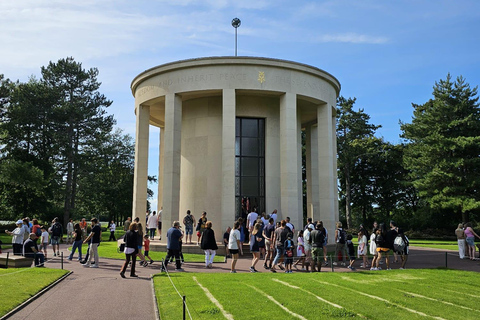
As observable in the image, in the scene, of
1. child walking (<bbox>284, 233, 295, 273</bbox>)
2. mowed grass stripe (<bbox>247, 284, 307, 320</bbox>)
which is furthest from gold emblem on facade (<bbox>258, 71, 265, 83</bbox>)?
mowed grass stripe (<bbox>247, 284, 307, 320</bbox>)

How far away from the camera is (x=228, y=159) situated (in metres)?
21.2

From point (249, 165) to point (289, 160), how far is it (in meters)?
2.97

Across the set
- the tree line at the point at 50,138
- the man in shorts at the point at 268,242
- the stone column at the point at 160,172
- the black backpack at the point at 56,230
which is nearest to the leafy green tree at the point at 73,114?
the tree line at the point at 50,138

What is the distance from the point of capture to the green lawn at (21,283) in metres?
9.26

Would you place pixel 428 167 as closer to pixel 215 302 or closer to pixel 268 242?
pixel 268 242

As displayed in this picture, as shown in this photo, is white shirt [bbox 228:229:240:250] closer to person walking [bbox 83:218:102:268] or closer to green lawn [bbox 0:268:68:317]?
person walking [bbox 83:218:102:268]

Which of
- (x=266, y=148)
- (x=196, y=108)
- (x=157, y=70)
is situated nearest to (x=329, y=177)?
(x=266, y=148)

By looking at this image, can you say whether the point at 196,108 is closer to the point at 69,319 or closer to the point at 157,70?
the point at 157,70

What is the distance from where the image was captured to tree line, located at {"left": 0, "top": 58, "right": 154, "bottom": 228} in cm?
4281

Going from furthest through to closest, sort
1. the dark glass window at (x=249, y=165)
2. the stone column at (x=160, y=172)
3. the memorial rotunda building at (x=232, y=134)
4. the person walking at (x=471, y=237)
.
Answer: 1. the stone column at (x=160, y=172)
2. the dark glass window at (x=249, y=165)
3. the memorial rotunda building at (x=232, y=134)
4. the person walking at (x=471, y=237)

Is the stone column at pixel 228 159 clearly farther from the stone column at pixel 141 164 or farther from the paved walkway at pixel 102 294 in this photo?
the stone column at pixel 141 164

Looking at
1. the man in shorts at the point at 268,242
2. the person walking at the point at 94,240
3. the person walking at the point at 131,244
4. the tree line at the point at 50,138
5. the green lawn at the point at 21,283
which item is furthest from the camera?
the tree line at the point at 50,138

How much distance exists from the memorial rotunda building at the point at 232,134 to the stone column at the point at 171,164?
0.18 feet

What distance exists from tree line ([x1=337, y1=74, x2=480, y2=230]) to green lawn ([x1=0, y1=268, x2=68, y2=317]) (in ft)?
113
